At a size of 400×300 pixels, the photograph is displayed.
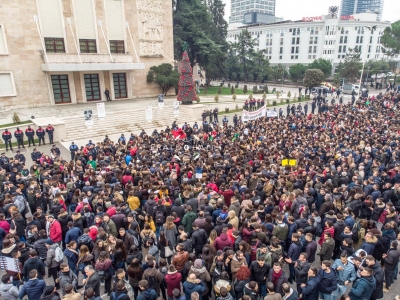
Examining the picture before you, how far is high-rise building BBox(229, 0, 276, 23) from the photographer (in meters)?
160

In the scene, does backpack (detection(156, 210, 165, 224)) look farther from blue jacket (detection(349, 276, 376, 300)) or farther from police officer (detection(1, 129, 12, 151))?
police officer (detection(1, 129, 12, 151))

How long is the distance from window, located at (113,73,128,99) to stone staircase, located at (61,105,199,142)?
6523 millimetres

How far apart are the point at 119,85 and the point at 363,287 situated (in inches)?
1215

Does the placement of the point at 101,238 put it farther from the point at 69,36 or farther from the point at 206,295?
the point at 69,36

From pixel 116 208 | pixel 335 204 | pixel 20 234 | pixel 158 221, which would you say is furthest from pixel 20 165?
pixel 335 204

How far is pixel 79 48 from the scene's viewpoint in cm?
2923

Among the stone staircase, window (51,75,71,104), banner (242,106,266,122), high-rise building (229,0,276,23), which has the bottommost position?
the stone staircase

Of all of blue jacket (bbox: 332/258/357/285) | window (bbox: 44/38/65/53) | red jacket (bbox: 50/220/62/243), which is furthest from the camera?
window (bbox: 44/38/65/53)

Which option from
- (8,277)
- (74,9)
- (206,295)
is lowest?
(206,295)

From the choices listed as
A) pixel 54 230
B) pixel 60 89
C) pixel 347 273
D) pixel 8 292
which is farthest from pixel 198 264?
pixel 60 89

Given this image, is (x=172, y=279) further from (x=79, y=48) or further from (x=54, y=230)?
(x=79, y=48)

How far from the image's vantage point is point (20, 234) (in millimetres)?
8188

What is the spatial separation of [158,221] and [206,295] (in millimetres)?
2404

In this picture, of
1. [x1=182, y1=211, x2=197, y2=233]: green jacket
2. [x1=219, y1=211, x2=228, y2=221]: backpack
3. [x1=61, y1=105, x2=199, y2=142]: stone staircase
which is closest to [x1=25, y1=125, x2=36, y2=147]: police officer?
[x1=61, y1=105, x2=199, y2=142]: stone staircase
